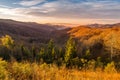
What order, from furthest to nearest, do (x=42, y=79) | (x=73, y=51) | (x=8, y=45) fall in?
(x=8, y=45) < (x=73, y=51) < (x=42, y=79)

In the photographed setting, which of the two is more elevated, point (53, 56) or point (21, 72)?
point (21, 72)

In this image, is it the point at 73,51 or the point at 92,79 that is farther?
the point at 73,51

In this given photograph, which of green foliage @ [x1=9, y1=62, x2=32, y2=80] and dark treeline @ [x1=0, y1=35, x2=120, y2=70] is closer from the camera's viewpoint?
green foliage @ [x1=9, y1=62, x2=32, y2=80]

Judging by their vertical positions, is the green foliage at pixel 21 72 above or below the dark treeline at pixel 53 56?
above

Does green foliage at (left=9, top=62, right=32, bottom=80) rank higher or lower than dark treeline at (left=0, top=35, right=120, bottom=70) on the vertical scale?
higher

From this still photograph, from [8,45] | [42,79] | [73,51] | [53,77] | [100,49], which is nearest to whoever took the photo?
[42,79]

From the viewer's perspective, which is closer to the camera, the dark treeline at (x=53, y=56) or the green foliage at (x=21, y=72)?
the green foliage at (x=21, y=72)

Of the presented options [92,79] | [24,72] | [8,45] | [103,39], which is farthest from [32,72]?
[103,39]

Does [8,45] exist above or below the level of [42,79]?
below

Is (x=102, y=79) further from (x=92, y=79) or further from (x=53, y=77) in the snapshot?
(x=53, y=77)

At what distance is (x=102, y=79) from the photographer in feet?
25.0

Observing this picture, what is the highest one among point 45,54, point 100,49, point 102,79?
point 102,79

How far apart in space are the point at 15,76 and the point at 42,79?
0.76 metres

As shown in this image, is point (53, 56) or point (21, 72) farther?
point (53, 56)
